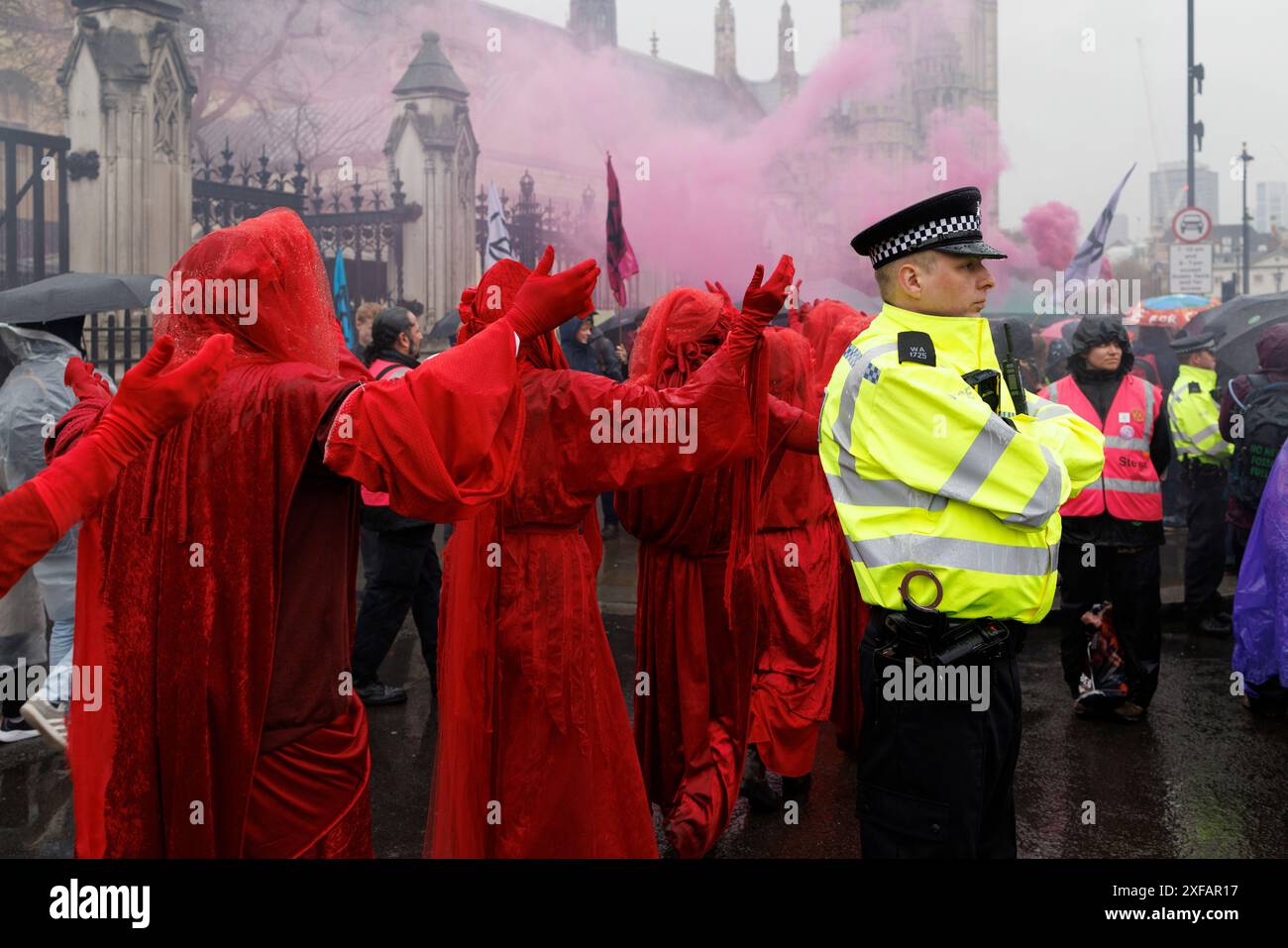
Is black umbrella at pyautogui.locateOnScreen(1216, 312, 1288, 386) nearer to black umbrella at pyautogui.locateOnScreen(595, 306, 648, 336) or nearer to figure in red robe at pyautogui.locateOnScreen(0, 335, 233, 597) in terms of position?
black umbrella at pyautogui.locateOnScreen(595, 306, 648, 336)

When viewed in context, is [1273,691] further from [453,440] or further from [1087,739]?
[453,440]

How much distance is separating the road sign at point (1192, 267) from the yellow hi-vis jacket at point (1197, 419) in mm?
8406

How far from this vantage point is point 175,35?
12.0 meters

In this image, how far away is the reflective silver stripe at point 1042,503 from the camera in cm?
279

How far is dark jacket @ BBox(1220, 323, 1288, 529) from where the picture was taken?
6633 mm

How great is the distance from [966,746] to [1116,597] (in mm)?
3339

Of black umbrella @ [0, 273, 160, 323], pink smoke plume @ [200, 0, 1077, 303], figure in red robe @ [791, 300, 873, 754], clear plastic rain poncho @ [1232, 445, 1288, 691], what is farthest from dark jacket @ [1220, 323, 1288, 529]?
pink smoke plume @ [200, 0, 1077, 303]

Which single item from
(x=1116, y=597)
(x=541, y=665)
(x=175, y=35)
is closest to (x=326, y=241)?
(x=175, y=35)

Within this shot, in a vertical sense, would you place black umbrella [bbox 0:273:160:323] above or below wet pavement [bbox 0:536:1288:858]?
above

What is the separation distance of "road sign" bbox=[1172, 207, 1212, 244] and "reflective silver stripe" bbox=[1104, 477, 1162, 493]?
1194cm

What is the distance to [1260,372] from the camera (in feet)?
23.0

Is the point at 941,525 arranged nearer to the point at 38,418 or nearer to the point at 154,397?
the point at 154,397

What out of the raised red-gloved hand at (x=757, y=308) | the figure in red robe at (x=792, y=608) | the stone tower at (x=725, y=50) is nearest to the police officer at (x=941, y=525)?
the raised red-gloved hand at (x=757, y=308)

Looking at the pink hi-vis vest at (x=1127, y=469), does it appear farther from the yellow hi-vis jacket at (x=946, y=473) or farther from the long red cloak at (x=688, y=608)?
the yellow hi-vis jacket at (x=946, y=473)
